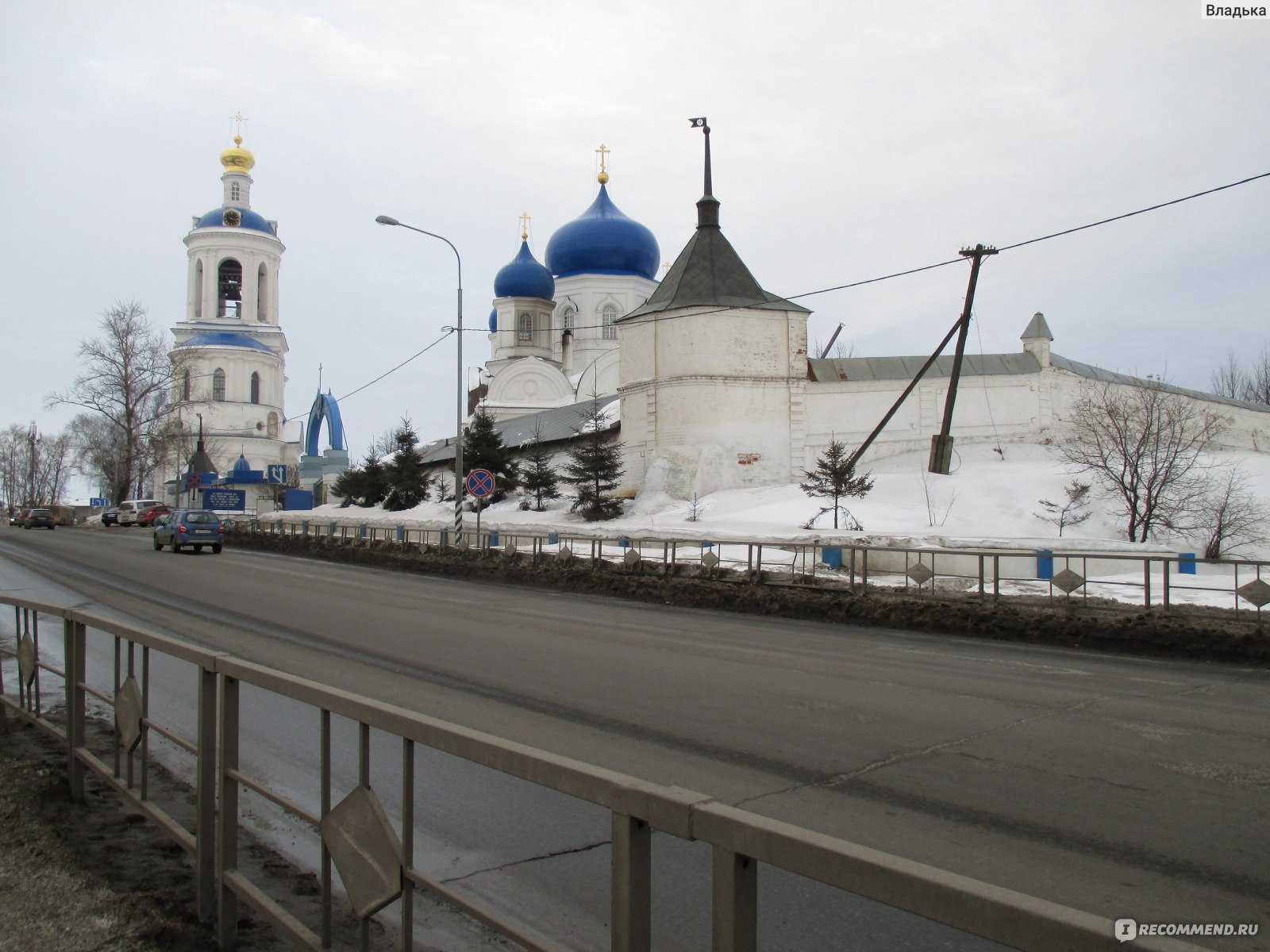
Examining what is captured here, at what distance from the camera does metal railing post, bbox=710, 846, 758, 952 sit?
210 centimetres

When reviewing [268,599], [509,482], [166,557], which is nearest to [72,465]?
[509,482]

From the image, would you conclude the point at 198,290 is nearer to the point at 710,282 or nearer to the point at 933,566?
the point at 710,282

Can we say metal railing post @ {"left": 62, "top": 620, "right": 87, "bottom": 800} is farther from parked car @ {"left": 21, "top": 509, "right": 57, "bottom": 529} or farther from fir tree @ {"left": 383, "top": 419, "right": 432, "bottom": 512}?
parked car @ {"left": 21, "top": 509, "right": 57, "bottom": 529}

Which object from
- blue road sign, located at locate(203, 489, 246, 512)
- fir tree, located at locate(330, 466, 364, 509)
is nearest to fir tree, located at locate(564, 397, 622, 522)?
fir tree, located at locate(330, 466, 364, 509)

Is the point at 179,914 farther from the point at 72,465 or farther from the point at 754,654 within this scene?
the point at 72,465

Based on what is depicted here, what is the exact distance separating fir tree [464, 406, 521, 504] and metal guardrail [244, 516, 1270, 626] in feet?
44.6

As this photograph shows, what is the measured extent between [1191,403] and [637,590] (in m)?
28.0

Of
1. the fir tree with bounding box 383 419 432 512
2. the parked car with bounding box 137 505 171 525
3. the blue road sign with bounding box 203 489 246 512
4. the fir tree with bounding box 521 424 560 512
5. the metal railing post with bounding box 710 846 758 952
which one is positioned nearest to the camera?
the metal railing post with bounding box 710 846 758 952

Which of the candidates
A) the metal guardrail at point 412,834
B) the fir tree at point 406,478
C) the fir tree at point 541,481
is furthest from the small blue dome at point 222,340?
the metal guardrail at point 412,834

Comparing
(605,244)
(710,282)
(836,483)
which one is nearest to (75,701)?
(836,483)

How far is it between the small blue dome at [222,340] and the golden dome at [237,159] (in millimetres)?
13829

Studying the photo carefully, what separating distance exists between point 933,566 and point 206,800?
13840 millimetres

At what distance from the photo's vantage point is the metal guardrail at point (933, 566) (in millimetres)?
14023

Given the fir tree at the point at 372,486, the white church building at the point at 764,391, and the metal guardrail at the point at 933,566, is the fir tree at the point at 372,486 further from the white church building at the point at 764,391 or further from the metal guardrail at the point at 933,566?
the metal guardrail at the point at 933,566
